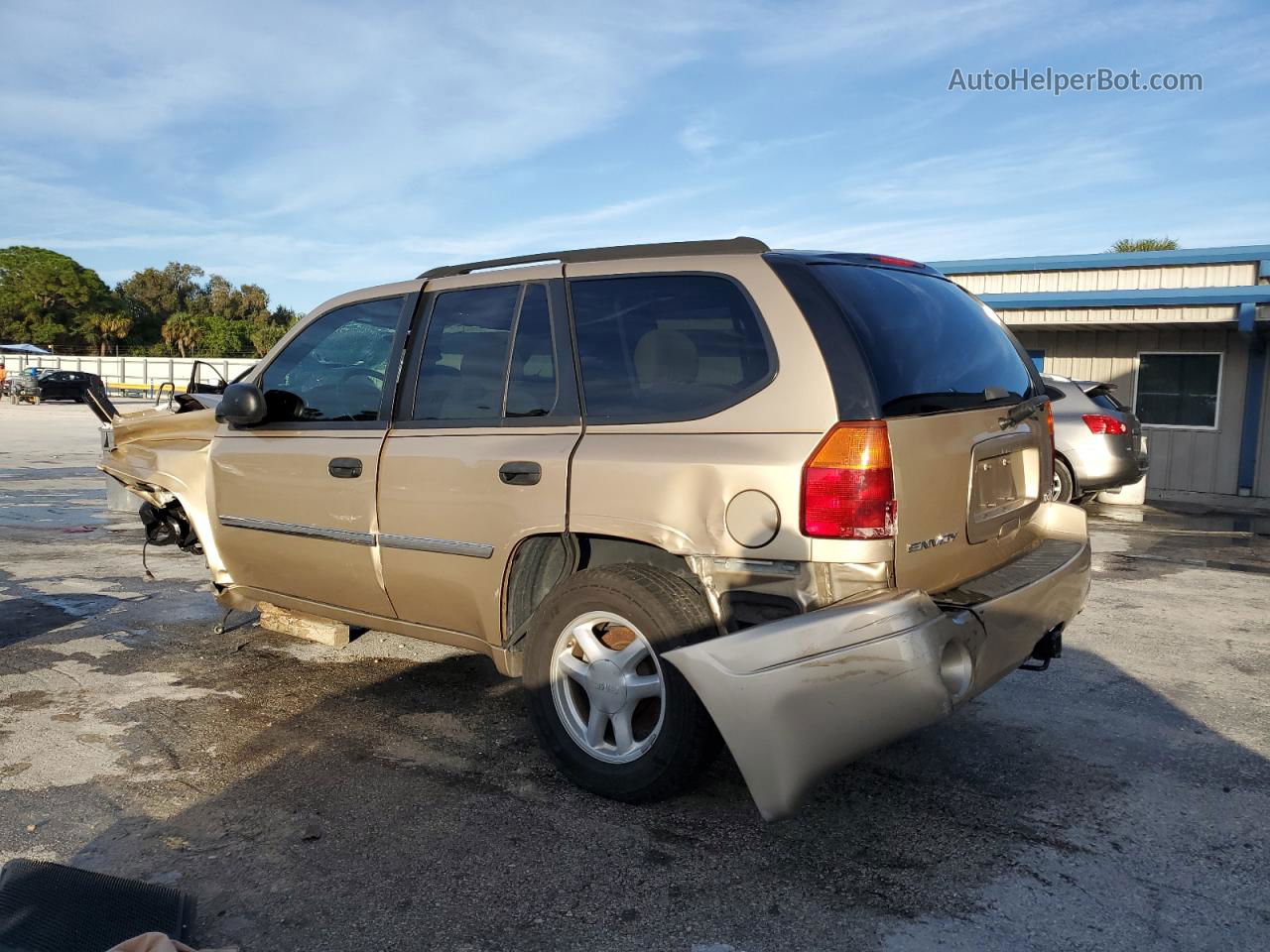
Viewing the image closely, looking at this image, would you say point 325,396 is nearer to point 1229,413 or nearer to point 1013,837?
point 1013,837

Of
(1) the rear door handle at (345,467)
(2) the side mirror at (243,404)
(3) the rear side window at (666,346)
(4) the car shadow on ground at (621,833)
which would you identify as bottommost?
(4) the car shadow on ground at (621,833)

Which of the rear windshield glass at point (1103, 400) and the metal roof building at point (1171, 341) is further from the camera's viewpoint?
the metal roof building at point (1171, 341)

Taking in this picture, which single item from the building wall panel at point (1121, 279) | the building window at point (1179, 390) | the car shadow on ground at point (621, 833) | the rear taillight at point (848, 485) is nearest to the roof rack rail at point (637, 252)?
the rear taillight at point (848, 485)

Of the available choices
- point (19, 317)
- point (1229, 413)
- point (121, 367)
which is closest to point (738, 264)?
point (1229, 413)

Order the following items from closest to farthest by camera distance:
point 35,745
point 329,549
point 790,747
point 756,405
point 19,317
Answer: point 790,747 → point 756,405 → point 35,745 → point 329,549 → point 19,317

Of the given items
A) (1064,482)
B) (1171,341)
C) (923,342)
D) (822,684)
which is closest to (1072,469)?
(1064,482)

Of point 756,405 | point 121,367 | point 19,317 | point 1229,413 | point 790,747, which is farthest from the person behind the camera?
point 19,317

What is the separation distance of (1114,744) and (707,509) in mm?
2169

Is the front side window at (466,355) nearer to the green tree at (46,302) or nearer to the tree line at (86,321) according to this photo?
the tree line at (86,321)

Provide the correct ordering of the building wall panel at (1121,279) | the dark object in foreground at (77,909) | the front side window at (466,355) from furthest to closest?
the building wall panel at (1121,279) < the front side window at (466,355) < the dark object in foreground at (77,909)

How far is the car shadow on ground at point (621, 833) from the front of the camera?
2834mm

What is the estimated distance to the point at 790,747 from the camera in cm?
289

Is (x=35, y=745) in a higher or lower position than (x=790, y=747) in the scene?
lower

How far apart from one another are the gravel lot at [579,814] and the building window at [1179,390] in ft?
33.8
